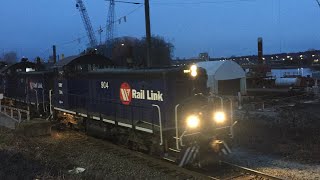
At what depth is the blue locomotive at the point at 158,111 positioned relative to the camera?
11148 millimetres

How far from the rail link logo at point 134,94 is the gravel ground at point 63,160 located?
1916mm

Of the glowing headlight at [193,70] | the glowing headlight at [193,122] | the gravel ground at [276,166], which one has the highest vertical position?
the glowing headlight at [193,70]

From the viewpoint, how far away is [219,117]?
1173 cm

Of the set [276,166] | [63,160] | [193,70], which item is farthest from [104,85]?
[276,166]

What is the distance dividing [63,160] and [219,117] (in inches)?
190

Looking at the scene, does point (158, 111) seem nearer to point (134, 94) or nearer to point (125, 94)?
point (134, 94)

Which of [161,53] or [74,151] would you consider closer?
[74,151]

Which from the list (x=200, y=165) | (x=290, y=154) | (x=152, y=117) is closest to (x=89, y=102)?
(x=152, y=117)

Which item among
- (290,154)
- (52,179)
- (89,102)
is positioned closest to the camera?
(52,179)

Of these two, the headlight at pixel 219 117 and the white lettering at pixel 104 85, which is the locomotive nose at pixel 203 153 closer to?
the headlight at pixel 219 117

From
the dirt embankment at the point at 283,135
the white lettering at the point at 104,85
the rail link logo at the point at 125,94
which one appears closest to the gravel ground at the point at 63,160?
the rail link logo at the point at 125,94

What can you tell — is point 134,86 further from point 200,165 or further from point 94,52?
point 94,52

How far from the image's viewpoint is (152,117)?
11.9 meters

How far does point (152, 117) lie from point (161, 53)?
66013 millimetres
